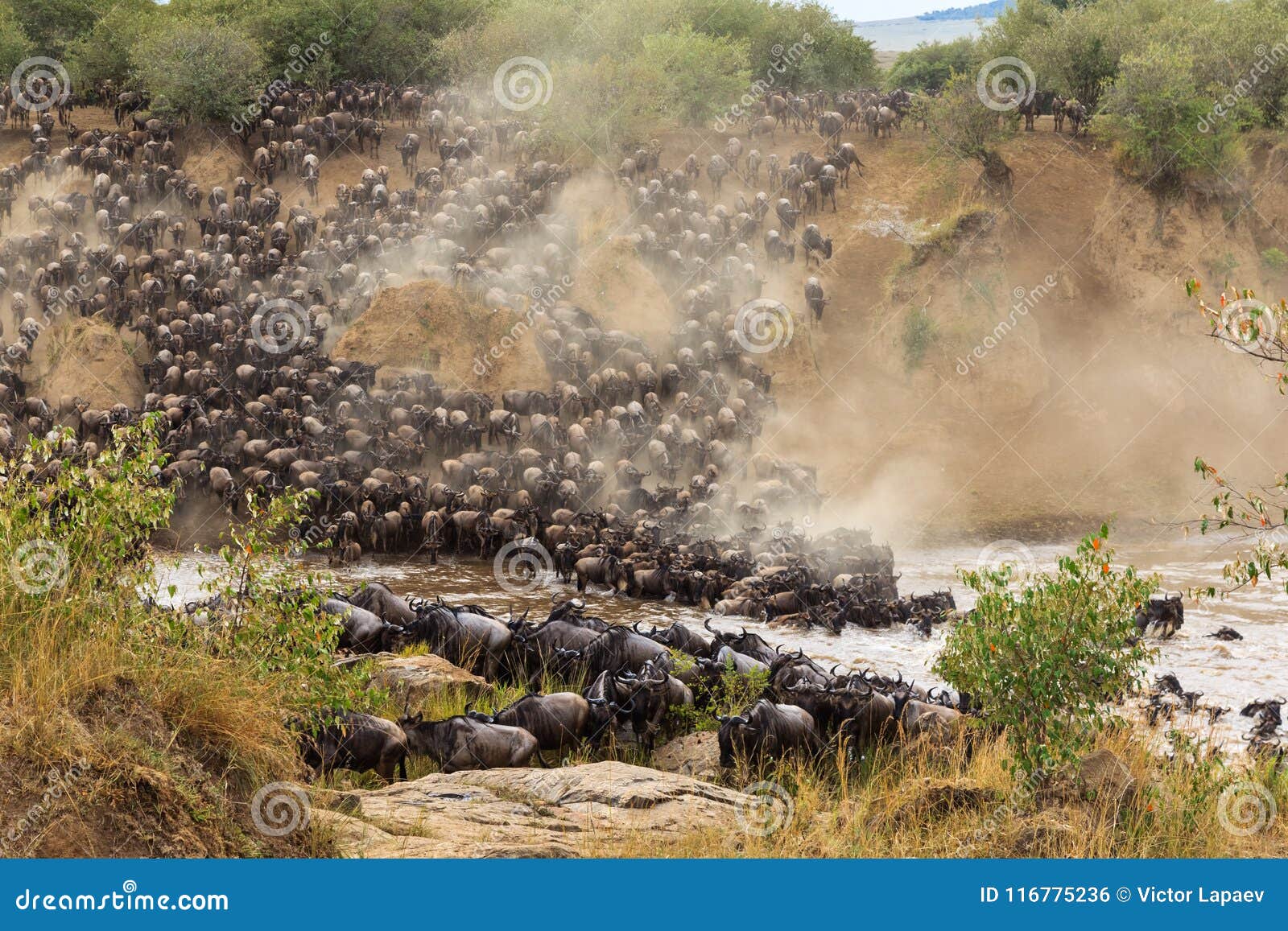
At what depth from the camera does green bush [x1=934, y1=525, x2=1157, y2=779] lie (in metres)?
10.8

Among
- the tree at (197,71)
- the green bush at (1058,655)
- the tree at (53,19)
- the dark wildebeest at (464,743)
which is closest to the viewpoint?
the green bush at (1058,655)

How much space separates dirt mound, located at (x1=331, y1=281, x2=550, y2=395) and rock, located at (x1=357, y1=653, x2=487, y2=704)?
16.8 m

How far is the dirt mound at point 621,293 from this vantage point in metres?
34.4

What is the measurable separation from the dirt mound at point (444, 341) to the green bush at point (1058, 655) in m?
22.4

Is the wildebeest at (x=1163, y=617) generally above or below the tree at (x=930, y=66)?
below

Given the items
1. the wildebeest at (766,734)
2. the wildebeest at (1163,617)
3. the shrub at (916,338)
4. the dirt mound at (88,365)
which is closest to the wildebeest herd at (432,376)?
the dirt mound at (88,365)

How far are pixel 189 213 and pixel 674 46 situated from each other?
61.1 ft

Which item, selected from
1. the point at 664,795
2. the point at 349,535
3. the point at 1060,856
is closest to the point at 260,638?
the point at 664,795

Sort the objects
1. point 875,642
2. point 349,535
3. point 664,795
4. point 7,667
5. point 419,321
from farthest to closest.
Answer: point 419,321, point 349,535, point 875,642, point 664,795, point 7,667

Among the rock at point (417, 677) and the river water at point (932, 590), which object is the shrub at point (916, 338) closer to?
the river water at point (932, 590)

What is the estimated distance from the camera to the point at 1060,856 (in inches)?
382

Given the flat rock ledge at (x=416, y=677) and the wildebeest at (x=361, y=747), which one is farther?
Result: the flat rock ledge at (x=416, y=677)

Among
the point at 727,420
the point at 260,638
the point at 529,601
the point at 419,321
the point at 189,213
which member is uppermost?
the point at 189,213

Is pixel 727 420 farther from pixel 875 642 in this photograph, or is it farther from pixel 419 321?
pixel 875 642
